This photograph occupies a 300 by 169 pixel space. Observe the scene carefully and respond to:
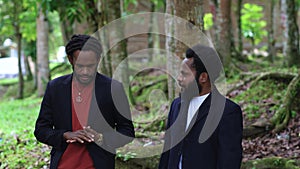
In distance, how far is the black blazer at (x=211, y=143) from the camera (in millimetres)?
2949

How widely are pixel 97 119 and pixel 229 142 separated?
100 cm

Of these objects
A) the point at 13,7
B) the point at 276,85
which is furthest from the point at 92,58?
the point at 13,7

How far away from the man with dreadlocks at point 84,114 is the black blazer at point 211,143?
0.40 m

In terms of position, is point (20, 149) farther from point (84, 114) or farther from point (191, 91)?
point (191, 91)

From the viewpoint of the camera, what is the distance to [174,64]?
605cm

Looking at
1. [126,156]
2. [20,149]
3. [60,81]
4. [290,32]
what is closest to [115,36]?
[20,149]

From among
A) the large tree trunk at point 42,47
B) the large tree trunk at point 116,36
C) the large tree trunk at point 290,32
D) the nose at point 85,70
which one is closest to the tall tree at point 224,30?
the large tree trunk at point 290,32

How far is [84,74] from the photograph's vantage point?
3.15 m

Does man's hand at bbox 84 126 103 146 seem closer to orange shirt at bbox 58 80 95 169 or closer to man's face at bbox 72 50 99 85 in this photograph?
orange shirt at bbox 58 80 95 169

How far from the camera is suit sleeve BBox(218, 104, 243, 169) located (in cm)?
294

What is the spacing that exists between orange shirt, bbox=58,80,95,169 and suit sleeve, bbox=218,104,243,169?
97 centimetres

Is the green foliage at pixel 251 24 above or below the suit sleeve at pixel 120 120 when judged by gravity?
above

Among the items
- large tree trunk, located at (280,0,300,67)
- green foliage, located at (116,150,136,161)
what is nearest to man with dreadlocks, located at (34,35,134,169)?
green foliage, located at (116,150,136,161)

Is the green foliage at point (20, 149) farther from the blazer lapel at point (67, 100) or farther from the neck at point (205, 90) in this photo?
the neck at point (205, 90)
